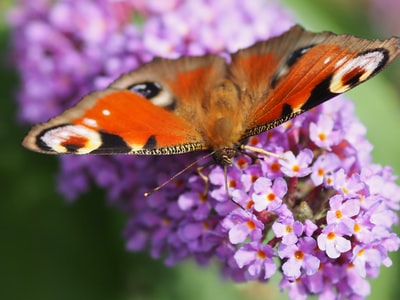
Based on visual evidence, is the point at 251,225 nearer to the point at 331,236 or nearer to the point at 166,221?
the point at 331,236

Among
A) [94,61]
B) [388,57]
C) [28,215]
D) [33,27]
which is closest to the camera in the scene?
[388,57]

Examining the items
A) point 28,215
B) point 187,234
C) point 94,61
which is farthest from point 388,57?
point 28,215

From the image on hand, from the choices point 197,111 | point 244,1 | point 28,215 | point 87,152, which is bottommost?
point 87,152

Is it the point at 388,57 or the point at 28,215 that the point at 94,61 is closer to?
the point at 28,215

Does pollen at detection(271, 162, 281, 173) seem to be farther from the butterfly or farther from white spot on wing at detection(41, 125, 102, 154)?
white spot on wing at detection(41, 125, 102, 154)

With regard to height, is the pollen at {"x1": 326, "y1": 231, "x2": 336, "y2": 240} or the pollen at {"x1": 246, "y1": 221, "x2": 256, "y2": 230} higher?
the pollen at {"x1": 246, "y1": 221, "x2": 256, "y2": 230}

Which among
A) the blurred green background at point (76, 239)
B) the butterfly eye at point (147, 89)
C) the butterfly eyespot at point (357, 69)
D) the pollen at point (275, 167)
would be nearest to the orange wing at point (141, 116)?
the butterfly eye at point (147, 89)

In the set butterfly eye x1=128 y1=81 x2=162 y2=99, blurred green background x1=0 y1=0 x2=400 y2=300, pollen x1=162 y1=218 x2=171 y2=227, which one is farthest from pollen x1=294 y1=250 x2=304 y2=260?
blurred green background x1=0 y1=0 x2=400 y2=300
